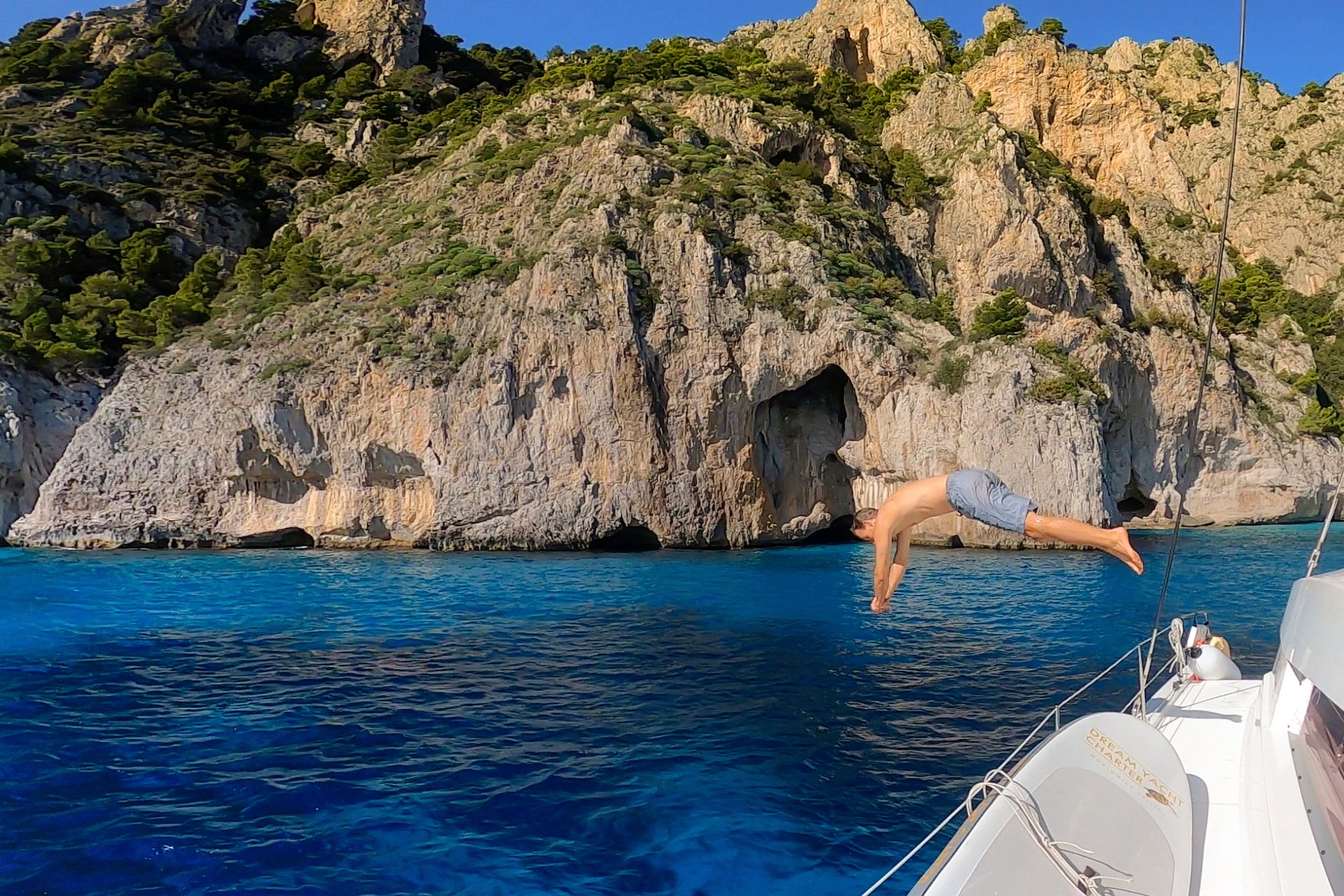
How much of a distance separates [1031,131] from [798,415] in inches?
1054

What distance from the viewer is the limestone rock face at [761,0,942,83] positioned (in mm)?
58531

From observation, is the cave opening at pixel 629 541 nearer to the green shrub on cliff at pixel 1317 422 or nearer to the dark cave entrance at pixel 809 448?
the dark cave entrance at pixel 809 448

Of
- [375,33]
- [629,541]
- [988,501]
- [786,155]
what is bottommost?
[629,541]

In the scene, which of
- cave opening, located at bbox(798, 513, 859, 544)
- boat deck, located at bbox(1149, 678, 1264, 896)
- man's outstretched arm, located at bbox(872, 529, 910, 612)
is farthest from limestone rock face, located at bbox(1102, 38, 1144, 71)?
man's outstretched arm, located at bbox(872, 529, 910, 612)

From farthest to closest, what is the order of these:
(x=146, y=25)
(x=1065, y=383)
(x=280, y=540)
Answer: (x=146, y=25), (x=280, y=540), (x=1065, y=383)

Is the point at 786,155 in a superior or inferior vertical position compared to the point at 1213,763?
superior

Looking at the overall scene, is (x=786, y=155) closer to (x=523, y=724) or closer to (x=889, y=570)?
(x=523, y=724)

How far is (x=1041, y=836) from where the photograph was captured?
14.1ft

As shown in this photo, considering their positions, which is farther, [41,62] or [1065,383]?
[41,62]

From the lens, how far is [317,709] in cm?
1106

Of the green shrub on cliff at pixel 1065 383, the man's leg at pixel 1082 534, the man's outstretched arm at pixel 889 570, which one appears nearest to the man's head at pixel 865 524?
the man's outstretched arm at pixel 889 570

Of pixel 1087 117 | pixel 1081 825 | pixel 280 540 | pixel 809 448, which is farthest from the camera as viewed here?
pixel 1087 117

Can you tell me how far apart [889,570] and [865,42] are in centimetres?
6473

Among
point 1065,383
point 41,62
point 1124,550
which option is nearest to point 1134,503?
point 1065,383
